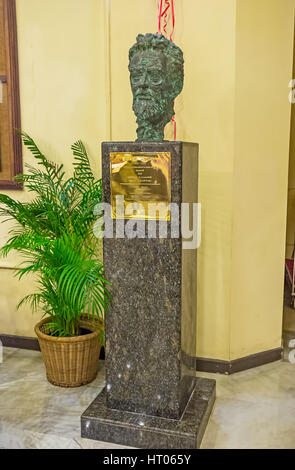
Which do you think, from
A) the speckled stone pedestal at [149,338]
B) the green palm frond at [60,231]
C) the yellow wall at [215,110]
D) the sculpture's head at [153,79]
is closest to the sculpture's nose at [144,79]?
the sculpture's head at [153,79]

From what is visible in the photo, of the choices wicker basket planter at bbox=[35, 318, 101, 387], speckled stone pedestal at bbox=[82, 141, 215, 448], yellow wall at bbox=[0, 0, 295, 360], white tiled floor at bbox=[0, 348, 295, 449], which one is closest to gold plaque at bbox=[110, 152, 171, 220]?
speckled stone pedestal at bbox=[82, 141, 215, 448]

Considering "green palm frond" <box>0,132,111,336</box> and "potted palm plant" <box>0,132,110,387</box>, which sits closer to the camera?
"green palm frond" <box>0,132,111,336</box>

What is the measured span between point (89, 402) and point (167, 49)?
6.26 feet

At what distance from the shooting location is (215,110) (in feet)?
9.48

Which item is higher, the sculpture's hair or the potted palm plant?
the sculpture's hair

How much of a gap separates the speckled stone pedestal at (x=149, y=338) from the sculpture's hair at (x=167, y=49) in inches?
12.5

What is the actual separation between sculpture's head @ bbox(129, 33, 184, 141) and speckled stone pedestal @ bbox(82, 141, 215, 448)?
5.7 inches

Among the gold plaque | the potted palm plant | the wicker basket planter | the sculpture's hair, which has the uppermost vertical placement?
the sculpture's hair

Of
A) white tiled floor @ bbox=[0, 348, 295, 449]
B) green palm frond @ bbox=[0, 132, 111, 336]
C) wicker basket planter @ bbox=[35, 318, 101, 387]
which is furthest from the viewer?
wicker basket planter @ bbox=[35, 318, 101, 387]

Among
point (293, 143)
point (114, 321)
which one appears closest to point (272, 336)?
point (114, 321)

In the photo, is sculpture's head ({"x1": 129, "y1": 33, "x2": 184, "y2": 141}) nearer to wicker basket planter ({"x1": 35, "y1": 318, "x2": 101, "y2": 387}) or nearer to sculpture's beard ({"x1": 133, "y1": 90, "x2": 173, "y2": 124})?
sculpture's beard ({"x1": 133, "y1": 90, "x2": 173, "y2": 124})

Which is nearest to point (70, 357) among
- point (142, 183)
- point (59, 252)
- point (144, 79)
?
point (59, 252)

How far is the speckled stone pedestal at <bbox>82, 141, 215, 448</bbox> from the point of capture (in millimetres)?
2299

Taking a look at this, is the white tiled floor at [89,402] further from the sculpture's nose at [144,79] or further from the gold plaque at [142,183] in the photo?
the sculpture's nose at [144,79]
